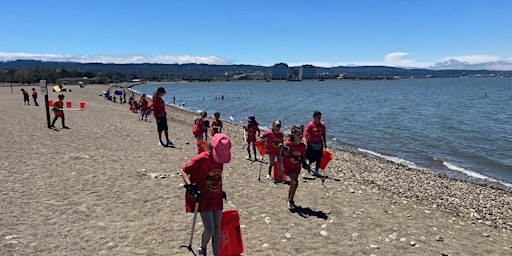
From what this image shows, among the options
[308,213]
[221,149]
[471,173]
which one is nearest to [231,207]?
[308,213]

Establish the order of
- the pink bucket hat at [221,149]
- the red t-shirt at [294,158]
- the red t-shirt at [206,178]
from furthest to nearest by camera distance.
Answer: the red t-shirt at [294,158]
the red t-shirt at [206,178]
the pink bucket hat at [221,149]

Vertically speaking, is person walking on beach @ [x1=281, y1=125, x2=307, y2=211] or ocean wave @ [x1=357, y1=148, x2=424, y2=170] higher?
person walking on beach @ [x1=281, y1=125, x2=307, y2=211]

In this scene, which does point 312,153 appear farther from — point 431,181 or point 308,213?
point 431,181

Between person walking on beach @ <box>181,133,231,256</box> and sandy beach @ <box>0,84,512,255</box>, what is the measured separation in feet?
4.24

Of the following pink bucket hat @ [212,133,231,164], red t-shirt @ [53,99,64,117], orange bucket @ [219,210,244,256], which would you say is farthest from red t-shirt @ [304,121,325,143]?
red t-shirt @ [53,99,64,117]

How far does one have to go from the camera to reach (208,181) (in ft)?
19.0

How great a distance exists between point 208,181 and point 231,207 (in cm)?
388

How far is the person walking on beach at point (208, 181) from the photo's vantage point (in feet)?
18.4

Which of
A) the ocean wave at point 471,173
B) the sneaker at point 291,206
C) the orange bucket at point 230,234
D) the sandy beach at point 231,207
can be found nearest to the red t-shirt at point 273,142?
the sandy beach at point 231,207

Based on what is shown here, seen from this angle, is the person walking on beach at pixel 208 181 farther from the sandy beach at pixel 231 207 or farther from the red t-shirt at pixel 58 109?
the red t-shirt at pixel 58 109

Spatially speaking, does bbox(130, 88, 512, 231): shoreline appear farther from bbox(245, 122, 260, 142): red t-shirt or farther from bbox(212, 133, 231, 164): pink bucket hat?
bbox(212, 133, 231, 164): pink bucket hat

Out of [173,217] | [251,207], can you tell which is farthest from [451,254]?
[173,217]

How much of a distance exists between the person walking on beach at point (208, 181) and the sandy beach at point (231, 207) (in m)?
1.29

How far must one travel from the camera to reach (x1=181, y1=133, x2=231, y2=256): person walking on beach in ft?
18.4
